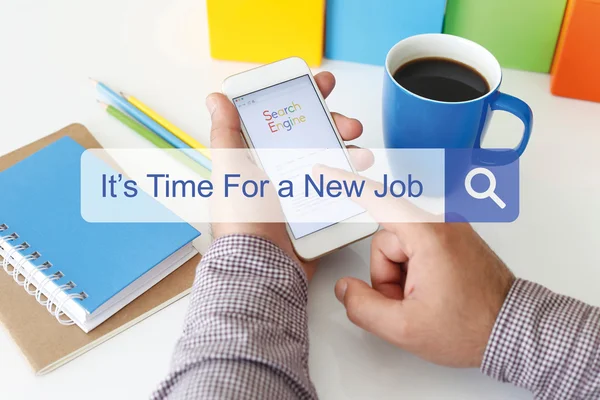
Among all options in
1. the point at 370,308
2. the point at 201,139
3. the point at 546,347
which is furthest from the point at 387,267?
the point at 201,139

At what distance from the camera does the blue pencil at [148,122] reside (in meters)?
0.75

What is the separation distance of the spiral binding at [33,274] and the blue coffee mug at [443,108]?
0.35m

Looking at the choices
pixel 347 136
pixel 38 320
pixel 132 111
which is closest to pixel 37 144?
pixel 132 111

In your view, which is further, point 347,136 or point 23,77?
point 23,77

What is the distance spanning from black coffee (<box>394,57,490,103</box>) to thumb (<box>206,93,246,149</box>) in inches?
6.7

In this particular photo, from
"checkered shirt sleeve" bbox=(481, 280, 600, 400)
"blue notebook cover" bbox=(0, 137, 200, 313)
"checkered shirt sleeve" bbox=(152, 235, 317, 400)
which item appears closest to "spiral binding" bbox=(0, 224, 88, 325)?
"blue notebook cover" bbox=(0, 137, 200, 313)

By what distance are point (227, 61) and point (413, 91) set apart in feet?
0.97

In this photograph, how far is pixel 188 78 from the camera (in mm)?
871

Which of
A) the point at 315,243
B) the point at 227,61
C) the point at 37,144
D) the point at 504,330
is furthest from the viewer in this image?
the point at 227,61

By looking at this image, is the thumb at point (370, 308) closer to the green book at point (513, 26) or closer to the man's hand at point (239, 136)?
the man's hand at point (239, 136)

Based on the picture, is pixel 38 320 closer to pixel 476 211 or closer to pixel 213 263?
pixel 213 263

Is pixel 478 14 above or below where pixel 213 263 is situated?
above
